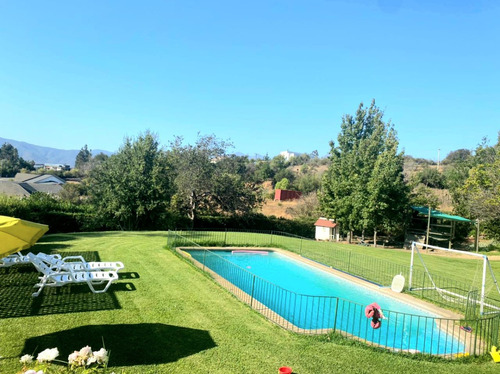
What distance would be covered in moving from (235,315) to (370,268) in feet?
33.4

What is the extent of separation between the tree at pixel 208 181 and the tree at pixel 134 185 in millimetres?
1495

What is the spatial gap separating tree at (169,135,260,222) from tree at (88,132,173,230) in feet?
4.91

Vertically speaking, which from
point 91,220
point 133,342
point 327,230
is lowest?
point 133,342

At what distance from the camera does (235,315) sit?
7766 mm

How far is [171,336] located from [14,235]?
318 cm

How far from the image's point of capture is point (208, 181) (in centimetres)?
2759

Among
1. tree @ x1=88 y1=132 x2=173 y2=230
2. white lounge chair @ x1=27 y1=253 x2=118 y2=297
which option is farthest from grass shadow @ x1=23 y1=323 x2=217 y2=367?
tree @ x1=88 y1=132 x2=173 y2=230

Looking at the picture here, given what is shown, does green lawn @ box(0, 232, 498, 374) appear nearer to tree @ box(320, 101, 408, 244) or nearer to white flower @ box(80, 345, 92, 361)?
white flower @ box(80, 345, 92, 361)

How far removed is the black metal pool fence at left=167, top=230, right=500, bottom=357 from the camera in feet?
23.6

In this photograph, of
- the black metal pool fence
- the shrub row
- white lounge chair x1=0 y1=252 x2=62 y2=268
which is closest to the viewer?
the black metal pool fence

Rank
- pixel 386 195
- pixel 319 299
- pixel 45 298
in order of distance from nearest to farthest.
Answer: pixel 45 298
pixel 319 299
pixel 386 195

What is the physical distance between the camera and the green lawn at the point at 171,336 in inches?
215

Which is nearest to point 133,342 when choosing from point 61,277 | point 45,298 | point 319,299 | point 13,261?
point 45,298

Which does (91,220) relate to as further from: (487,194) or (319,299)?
(487,194)
